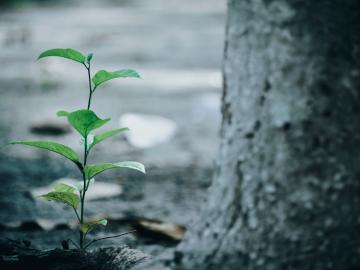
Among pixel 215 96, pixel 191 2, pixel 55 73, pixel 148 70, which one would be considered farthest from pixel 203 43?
pixel 191 2

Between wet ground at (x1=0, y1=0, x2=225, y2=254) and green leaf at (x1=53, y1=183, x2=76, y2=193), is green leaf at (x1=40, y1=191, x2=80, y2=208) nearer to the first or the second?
green leaf at (x1=53, y1=183, x2=76, y2=193)

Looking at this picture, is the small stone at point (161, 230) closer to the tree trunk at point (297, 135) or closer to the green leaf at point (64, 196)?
the green leaf at point (64, 196)

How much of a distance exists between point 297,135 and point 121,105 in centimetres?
285

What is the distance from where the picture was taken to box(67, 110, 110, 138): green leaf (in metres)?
1.16

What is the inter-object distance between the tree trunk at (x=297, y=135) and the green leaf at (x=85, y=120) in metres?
0.34

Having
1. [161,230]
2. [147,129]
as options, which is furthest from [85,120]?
[147,129]

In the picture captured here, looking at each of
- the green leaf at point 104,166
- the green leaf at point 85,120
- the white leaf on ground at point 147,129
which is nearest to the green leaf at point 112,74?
the green leaf at point 85,120

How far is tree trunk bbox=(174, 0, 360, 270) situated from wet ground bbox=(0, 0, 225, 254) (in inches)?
27.8

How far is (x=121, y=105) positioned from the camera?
3711 mm

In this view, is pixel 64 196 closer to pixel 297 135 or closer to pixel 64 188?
pixel 64 188

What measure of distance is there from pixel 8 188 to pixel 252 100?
4.95 feet

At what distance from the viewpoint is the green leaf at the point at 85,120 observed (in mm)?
1160

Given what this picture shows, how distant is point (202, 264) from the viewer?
1.01m

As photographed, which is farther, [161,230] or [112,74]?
[161,230]
